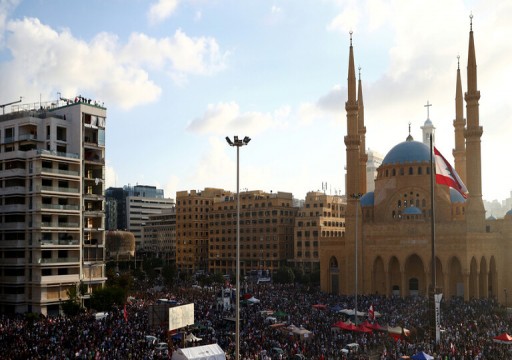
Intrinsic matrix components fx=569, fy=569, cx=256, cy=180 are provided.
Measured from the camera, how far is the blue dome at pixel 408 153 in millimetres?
68250

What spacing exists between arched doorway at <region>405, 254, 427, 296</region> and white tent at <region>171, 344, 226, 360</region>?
4000 centimetres

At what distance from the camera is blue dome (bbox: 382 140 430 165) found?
68250 millimetres

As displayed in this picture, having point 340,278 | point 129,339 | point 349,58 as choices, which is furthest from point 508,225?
point 129,339

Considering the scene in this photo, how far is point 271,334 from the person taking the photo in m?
37.6

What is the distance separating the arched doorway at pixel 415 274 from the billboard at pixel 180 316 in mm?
36457

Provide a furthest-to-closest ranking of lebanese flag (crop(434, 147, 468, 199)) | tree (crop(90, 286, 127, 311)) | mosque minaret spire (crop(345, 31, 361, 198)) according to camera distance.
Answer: mosque minaret spire (crop(345, 31, 361, 198)) < lebanese flag (crop(434, 147, 468, 199)) < tree (crop(90, 286, 127, 311))

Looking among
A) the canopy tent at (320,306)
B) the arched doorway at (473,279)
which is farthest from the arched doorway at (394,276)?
the canopy tent at (320,306)

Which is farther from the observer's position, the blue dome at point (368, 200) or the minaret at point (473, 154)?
the blue dome at point (368, 200)

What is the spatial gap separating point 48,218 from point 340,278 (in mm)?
33711

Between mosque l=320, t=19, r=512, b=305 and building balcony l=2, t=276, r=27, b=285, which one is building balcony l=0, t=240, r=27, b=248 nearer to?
building balcony l=2, t=276, r=27, b=285

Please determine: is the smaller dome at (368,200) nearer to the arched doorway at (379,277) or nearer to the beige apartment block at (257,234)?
the arched doorway at (379,277)

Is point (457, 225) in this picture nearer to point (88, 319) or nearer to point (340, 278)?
point (340, 278)

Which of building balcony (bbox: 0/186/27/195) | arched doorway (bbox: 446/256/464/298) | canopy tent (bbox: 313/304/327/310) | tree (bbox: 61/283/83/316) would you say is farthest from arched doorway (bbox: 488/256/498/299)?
building balcony (bbox: 0/186/27/195)

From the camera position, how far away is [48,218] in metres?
53.3
